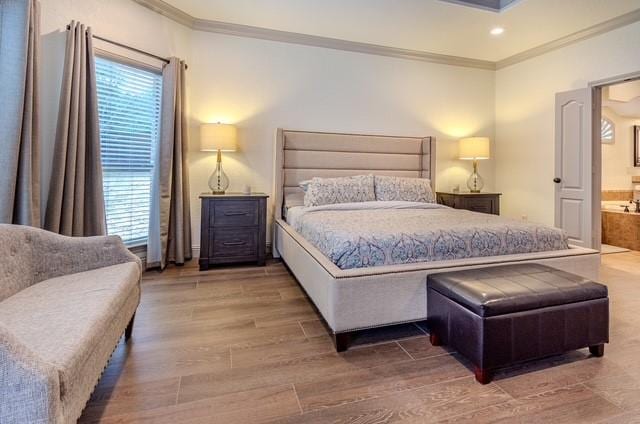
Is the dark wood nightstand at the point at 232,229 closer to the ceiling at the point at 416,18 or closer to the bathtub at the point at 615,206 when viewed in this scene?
the ceiling at the point at 416,18

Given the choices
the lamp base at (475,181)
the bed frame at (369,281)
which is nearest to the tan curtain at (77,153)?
the bed frame at (369,281)

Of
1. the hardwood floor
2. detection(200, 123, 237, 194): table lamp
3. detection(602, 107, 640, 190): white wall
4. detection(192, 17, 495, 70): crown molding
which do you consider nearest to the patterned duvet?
the hardwood floor

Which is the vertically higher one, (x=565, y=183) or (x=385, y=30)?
(x=385, y=30)

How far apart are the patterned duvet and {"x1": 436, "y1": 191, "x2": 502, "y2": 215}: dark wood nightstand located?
1.72 m

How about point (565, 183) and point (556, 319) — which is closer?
point (556, 319)

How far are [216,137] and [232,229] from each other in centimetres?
100

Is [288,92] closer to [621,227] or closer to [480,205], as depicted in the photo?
[480,205]

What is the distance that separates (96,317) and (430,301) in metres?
1.72

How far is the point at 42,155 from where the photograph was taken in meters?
2.62

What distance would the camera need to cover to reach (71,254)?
1942 mm

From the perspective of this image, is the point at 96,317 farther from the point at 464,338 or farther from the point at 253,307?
the point at 464,338

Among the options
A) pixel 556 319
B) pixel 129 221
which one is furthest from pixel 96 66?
pixel 556 319

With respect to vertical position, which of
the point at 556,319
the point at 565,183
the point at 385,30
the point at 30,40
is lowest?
the point at 556,319

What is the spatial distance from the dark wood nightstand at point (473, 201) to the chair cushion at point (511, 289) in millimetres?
2522
